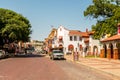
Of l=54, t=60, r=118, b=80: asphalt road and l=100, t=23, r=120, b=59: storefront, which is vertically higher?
l=100, t=23, r=120, b=59: storefront

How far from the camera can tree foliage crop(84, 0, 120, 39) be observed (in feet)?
212

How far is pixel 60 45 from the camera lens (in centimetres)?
12219

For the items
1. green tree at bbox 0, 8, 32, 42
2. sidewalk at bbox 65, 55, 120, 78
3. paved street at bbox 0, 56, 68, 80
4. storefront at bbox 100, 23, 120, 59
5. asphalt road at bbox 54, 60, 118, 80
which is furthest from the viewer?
green tree at bbox 0, 8, 32, 42

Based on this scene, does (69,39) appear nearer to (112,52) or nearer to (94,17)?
(94,17)

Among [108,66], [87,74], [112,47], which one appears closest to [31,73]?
[87,74]

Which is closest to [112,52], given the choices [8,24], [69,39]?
[8,24]

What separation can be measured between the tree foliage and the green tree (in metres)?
17.2

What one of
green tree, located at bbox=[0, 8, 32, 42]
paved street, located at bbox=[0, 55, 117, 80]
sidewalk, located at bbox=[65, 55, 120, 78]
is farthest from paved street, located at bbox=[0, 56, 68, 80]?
green tree, located at bbox=[0, 8, 32, 42]

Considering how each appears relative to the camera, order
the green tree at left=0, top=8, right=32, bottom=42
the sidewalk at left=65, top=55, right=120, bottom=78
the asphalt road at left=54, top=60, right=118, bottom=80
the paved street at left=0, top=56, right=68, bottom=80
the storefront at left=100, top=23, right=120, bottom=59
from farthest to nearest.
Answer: the green tree at left=0, top=8, right=32, bottom=42 < the storefront at left=100, top=23, right=120, bottom=59 < the sidewalk at left=65, top=55, right=120, bottom=78 < the asphalt road at left=54, top=60, right=118, bottom=80 < the paved street at left=0, top=56, right=68, bottom=80

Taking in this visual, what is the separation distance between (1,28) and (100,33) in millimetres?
23922

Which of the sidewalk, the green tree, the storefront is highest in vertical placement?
the green tree

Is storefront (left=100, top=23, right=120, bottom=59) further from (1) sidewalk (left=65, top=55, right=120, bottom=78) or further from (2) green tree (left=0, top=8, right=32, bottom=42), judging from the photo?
(2) green tree (left=0, top=8, right=32, bottom=42)

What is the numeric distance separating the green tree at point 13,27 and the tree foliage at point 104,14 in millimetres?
17188

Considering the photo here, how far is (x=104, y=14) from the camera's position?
68.4 meters
